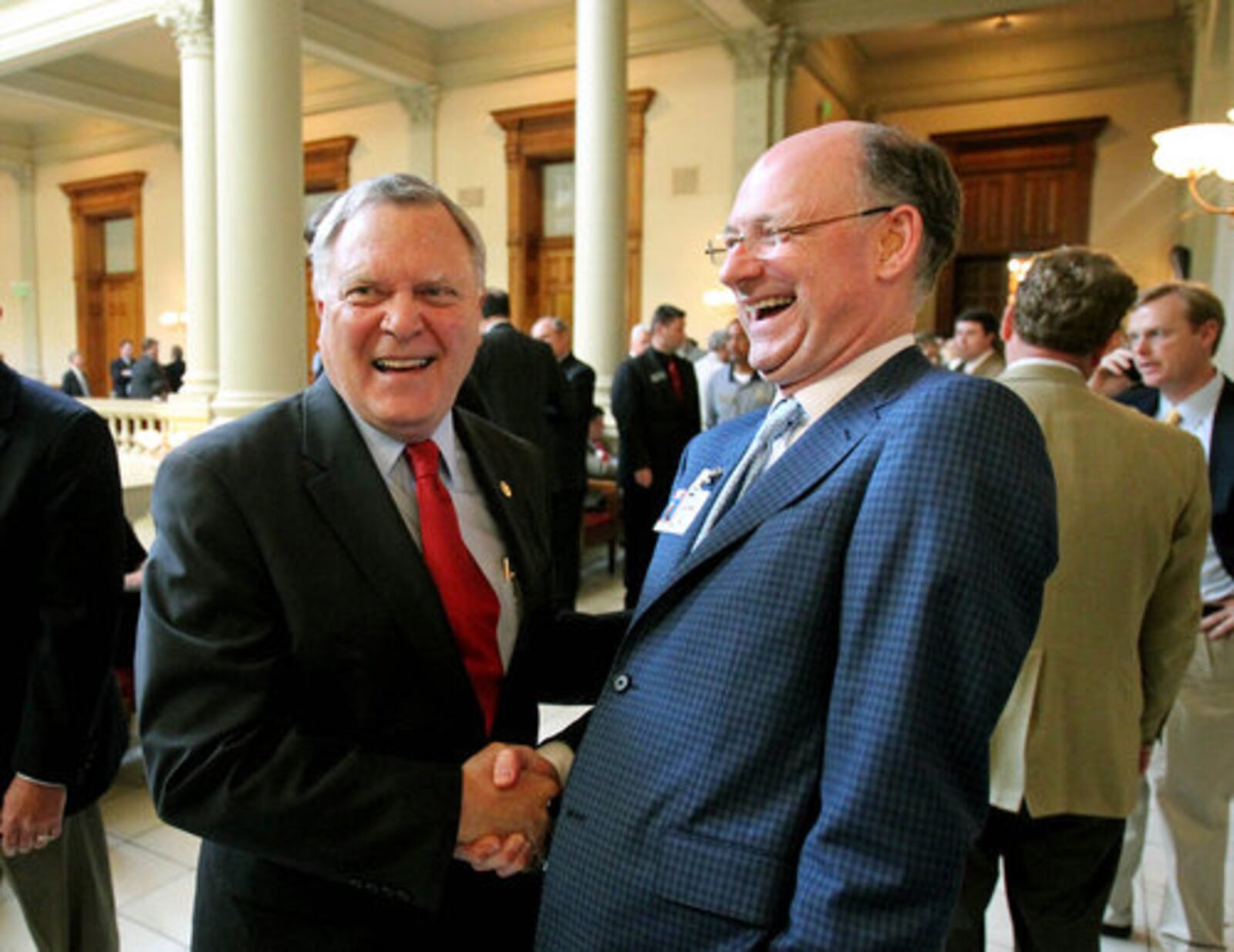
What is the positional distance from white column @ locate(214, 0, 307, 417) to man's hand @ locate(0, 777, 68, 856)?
3436 mm

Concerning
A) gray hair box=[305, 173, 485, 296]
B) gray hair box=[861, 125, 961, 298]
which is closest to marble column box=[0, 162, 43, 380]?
gray hair box=[305, 173, 485, 296]

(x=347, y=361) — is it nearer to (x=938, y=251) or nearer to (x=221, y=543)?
(x=221, y=543)

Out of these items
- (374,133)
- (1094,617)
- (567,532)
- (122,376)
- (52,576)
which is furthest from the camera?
(122,376)

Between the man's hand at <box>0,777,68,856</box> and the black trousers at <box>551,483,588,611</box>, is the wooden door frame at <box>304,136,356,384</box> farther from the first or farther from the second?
the man's hand at <box>0,777,68,856</box>

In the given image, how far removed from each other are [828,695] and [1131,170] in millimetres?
12595

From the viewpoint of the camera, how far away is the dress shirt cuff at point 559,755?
112cm

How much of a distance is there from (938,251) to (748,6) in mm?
9538

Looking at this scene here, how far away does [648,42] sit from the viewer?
10664 mm

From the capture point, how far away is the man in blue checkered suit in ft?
2.58

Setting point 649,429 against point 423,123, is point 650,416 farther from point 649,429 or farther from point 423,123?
point 423,123

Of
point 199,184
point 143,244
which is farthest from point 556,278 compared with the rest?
point 143,244

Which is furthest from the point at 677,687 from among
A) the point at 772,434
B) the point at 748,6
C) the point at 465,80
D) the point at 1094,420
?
the point at 465,80

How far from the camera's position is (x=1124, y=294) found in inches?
67.4

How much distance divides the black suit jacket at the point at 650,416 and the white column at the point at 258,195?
1.85 meters
